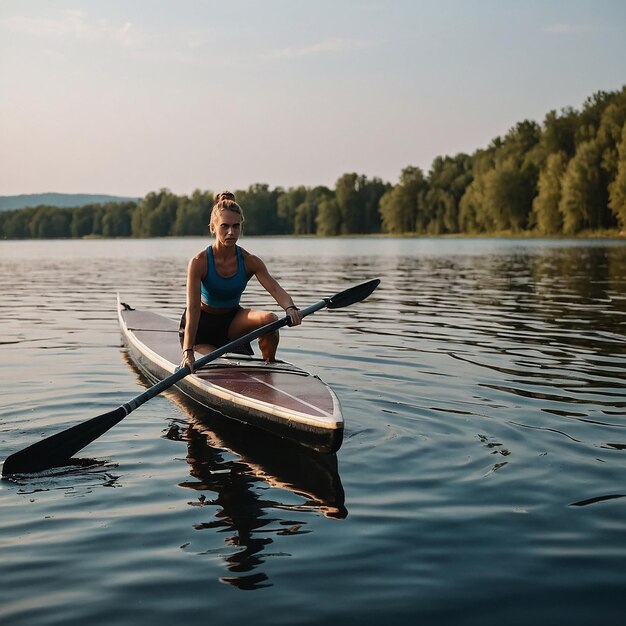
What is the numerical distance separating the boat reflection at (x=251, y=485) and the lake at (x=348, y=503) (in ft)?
0.07

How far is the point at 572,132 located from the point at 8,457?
8474 centimetres

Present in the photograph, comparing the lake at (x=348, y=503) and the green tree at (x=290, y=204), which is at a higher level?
the green tree at (x=290, y=204)

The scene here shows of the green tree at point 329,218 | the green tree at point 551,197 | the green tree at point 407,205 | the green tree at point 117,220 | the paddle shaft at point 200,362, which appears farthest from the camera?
the green tree at point 117,220

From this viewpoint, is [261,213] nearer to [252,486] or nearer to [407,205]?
[407,205]

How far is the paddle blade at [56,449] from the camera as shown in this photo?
555cm

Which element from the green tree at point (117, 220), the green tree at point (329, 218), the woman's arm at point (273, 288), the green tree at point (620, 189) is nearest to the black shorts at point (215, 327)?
the woman's arm at point (273, 288)

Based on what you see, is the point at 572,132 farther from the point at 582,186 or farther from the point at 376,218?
the point at 376,218

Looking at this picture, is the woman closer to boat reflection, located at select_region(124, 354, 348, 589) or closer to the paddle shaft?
the paddle shaft

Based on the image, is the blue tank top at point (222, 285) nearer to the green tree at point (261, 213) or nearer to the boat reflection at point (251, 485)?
the boat reflection at point (251, 485)

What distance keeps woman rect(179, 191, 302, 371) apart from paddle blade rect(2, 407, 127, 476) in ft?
3.59

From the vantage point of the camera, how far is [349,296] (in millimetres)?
8094

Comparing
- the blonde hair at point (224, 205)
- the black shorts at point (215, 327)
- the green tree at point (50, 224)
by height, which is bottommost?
the black shorts at point (215, 327)

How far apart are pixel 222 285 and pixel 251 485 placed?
272 cm

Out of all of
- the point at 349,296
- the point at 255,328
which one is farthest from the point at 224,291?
the point at 349,296
